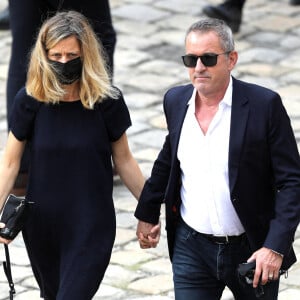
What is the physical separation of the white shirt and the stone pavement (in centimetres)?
144

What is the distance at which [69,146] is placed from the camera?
5.06m

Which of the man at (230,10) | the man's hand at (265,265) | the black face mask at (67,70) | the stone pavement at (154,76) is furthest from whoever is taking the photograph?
the man at (230,10)

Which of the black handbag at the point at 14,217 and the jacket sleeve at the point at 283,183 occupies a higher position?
the jacket sleeve at the point at 283,183

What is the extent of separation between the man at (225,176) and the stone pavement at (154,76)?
4.40 feet

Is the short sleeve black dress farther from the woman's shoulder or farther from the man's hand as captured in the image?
the man's hand

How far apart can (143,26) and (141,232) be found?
20.3 feet

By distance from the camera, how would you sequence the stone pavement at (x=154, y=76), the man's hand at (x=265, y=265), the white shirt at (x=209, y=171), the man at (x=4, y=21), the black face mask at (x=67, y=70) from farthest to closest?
1. the man at (x=4, y=21)
2. the stone pavement at (x=154, y=76)
3. the black face mask at (x=67, y=70)
4. the white shirt at (x=209, y=171)
5. the man's hand at (x=265, y=265)

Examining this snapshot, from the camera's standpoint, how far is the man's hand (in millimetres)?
4562

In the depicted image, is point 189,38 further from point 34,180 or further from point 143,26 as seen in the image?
point 143,26

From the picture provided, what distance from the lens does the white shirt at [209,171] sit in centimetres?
470

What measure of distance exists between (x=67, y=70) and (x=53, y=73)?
6cm

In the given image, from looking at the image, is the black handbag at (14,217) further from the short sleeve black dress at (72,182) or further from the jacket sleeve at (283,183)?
the jacket sleeve at (283,183)

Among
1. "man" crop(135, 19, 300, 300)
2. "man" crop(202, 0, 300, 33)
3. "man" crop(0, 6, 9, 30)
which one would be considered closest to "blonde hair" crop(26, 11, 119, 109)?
"man" crop(135, 19, 300, 300)

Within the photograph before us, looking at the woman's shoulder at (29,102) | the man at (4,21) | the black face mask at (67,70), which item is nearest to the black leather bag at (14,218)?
the woman's shoulder at (29,102)
